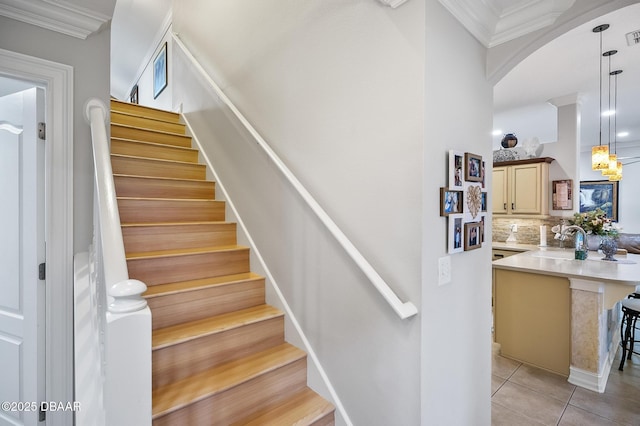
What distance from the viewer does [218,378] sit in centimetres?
160

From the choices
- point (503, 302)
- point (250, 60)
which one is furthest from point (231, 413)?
point (503, 302)

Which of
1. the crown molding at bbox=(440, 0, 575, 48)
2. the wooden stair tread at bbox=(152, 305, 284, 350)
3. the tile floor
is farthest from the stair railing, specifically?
the tile floor

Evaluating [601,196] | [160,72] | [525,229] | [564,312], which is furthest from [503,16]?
[601,196]

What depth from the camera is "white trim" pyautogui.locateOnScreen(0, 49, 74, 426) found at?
1.76 m

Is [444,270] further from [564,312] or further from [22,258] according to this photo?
[22,258]

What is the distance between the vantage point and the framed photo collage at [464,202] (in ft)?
4.72

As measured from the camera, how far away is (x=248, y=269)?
2381 millimetres

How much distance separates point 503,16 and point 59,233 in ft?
8.75

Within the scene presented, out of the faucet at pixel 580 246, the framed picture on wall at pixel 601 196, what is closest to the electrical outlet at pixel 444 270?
the faucet at pixel 580 246

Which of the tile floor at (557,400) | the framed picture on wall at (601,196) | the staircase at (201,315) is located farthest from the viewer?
the framed picture on wall at (601,196)

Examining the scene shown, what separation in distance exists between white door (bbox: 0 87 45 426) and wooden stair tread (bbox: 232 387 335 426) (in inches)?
50.2

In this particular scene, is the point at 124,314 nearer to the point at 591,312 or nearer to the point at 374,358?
the point at 374,358

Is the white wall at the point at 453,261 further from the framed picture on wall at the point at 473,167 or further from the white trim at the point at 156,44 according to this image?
the white trim at the point at 156,44

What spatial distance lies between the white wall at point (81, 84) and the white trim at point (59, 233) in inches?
1.4
